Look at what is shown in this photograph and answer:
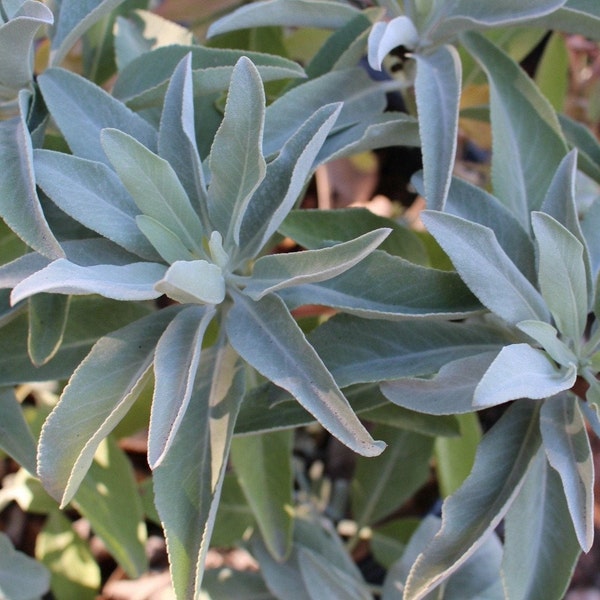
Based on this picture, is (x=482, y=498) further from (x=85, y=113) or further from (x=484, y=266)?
(x=85, y=113)

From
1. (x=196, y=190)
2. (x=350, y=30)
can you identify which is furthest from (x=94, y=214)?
(x=350, y=30)

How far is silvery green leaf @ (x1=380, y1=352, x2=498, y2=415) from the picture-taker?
0.57 meters

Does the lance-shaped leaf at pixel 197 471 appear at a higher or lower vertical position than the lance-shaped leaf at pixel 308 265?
lower

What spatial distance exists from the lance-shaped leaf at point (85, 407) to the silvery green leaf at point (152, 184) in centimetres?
12

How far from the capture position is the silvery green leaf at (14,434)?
0.71 meters

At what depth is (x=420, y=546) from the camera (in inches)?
33.2

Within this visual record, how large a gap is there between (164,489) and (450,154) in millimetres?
376

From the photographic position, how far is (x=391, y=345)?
629 millimetres

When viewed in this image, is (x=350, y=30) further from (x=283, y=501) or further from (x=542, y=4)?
(x=283, y=501)

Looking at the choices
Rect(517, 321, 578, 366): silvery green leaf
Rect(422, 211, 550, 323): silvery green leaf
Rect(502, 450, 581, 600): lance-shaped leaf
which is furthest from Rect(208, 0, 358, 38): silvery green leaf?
Rect(502, 450, 581, 600): lance-shaped leaf

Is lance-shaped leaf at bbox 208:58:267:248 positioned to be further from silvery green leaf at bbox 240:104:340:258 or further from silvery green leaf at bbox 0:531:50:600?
silvery green leaf at bbox 0:531:50:600

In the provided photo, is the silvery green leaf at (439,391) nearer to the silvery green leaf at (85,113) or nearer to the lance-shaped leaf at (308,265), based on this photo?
the lance-shaped leaf at (308,265)

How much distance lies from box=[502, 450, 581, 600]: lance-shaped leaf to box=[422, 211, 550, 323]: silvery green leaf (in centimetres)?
17

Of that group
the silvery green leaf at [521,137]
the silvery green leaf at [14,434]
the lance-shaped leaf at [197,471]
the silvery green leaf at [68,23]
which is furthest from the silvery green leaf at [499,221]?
the silvery green leaf at [14,434]
